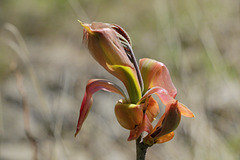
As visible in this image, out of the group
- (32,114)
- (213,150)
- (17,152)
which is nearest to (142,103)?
(213,150)

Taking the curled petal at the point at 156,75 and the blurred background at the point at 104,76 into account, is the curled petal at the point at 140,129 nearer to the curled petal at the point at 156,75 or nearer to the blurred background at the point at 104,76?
the curled petal at the point at 156,75

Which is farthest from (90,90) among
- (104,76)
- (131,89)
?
(104,76)

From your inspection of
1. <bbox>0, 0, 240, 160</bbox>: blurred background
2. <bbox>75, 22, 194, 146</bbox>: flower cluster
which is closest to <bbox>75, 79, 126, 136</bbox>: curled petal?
<bbox>75, 22, 194, 146</bbox>: flower cluster

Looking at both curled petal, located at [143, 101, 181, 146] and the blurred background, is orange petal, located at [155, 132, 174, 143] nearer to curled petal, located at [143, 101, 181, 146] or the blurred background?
curled petal, located at [143, 101, 181, 146]

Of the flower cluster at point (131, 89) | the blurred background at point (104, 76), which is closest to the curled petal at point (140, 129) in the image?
the flower cluster at point (131, 89)

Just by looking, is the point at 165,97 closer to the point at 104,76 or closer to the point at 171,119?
the point at 171,119

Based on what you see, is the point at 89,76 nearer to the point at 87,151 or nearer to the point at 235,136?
the point at 87,151
